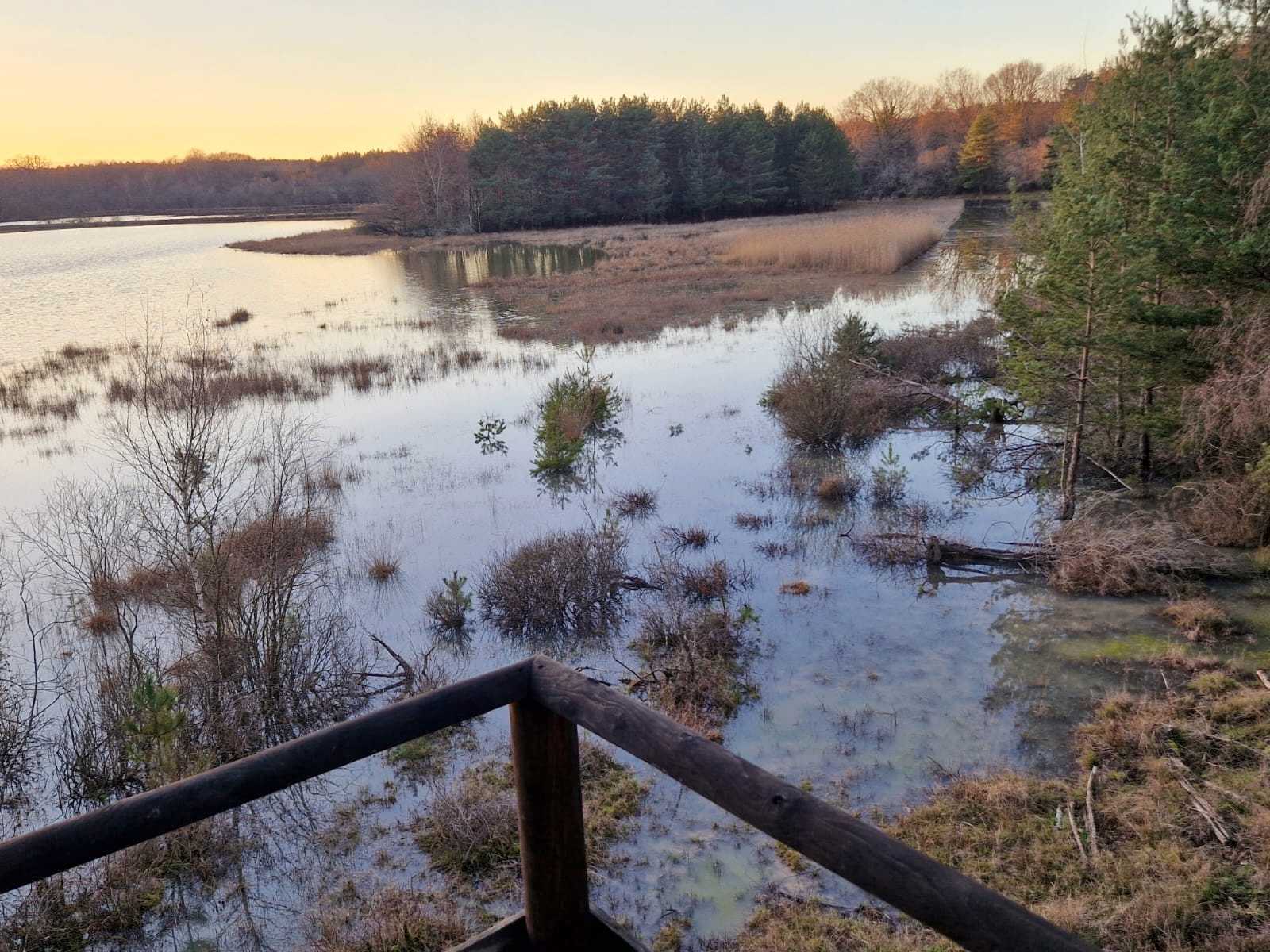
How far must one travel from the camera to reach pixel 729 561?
12516 mm

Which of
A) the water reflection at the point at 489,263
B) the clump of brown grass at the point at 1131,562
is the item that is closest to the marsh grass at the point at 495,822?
the clump of brown grass at the point at 1131,562

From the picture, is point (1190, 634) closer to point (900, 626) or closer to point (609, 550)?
point (900, 626)

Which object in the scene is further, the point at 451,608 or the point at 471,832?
the point at 451,608

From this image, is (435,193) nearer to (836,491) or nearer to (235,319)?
(235,319)

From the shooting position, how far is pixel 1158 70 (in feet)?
38.4

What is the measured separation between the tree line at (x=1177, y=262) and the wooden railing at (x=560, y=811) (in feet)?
33.1

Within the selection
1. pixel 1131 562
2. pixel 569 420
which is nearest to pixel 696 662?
pixel 1131 562

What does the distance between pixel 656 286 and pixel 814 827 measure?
39028 mm

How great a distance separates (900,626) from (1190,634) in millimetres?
2848

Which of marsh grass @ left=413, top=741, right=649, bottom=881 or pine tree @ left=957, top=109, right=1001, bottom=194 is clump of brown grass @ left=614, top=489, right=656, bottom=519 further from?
pine tree @ left=957, top=109, right=1001, bottom=194

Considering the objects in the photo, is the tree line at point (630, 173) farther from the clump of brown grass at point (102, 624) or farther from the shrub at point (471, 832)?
the shrub at point (471, 832)

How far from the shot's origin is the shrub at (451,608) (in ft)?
36.5

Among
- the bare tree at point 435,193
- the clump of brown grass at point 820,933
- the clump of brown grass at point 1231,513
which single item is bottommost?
the clump of brown grass at point 820,933

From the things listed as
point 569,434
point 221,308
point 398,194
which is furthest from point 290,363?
point 398,194
